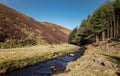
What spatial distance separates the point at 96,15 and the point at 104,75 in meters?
67.1

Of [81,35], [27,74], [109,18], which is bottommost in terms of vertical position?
[27,74]

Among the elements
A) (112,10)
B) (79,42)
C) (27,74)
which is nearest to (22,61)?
(27,74)

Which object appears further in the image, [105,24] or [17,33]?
[105,24]

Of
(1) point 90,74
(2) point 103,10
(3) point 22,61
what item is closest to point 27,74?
(3) point 22,61

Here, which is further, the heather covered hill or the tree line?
the tree line

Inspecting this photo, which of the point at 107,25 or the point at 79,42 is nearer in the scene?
the point at 107,25

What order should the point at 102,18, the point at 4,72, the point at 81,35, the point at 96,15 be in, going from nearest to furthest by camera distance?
the point at 4,72 → the point at 102,18 → the point at 96,15 → the point at 81,35

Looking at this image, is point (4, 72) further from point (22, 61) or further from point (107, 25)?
point (107, 25)

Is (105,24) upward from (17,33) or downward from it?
upward

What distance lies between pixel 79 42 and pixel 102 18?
2766 cm

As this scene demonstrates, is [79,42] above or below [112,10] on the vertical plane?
below

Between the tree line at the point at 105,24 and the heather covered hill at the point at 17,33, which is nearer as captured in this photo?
the heather covered hill at the point at 17,33

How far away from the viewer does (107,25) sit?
235ft

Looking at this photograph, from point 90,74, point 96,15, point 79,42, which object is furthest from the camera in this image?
point 79,42
